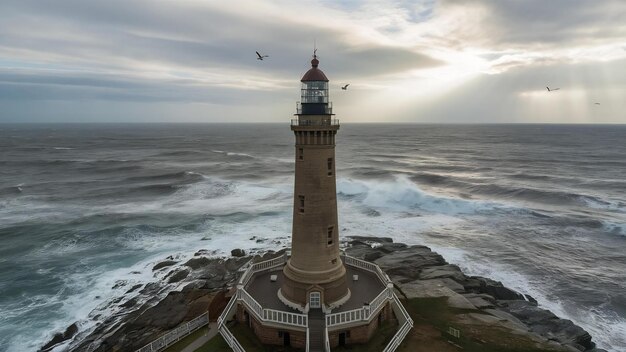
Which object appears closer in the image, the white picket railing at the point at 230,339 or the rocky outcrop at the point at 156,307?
the white picket railing at the point at 230,339

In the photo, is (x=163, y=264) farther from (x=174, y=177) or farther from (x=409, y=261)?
(x=174, y=177)

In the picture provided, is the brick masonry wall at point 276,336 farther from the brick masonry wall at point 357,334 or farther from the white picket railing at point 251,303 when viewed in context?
the brick masonry wall at point 357,334

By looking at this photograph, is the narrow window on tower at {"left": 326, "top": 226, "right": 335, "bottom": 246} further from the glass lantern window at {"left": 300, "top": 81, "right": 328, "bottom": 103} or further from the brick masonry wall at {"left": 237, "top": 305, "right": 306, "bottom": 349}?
the glass lantern window at {"left": 300, "top": 81, "right": 328, "bottom": 103}

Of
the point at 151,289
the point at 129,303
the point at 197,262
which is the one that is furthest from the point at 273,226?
the point at 129,303

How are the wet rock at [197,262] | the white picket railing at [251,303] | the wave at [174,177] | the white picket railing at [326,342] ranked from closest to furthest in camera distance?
the white picket railing at [326,342] → the white picket railing at [251,303] → the wet rock at [197,262] → the wave at [174,177]

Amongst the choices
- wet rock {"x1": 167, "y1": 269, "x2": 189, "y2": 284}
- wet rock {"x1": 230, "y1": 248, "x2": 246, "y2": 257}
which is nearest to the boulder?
wet rock {"x1": 167, "y1": 269, "x2": 189, "y2": 284}

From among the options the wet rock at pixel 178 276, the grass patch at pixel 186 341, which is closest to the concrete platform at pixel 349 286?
the grass patch at pixel 186 341

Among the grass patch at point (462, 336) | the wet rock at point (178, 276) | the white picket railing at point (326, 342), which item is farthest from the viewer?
the wet rock at point (178, 276)

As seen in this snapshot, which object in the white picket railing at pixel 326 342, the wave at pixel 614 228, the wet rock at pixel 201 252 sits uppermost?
the white picket railing at pixel 326 342

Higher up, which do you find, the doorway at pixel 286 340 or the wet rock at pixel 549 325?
the doorway at pixel 286 340
